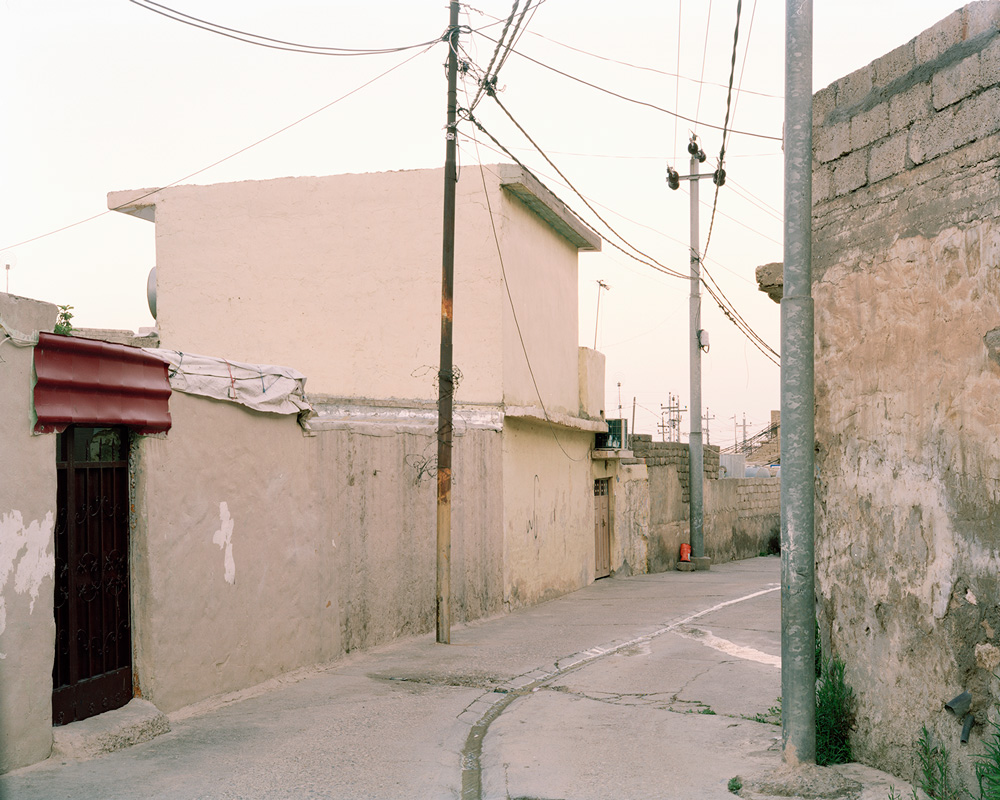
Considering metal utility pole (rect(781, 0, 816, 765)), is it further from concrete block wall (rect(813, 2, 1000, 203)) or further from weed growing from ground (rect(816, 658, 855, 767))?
concrete block wall (rect(813, 2, 1000, 203))

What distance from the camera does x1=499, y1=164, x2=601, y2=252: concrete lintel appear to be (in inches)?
587

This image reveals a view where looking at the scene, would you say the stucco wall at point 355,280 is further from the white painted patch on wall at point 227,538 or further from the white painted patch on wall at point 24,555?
the white painted patch on wall at point 24,555

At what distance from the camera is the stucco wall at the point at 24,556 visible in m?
5.36

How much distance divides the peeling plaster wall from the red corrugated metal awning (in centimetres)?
464

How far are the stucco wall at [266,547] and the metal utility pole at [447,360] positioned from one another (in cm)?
51

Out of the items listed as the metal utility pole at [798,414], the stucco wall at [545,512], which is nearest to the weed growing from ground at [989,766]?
the metal utility pole at [798,414]

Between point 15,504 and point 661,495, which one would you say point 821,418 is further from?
point 661,495

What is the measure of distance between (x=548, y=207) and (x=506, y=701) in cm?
1042

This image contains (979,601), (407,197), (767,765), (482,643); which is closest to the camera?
(979,601)

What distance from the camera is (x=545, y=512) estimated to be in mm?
16844

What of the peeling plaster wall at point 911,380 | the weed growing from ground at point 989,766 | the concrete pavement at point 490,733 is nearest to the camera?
the weed growing from ground at point 989,766

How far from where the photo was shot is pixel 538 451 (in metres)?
16.7

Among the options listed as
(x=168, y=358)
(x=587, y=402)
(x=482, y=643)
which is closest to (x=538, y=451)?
(x=587, y=402)

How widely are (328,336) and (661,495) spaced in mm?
Answer: 10963
